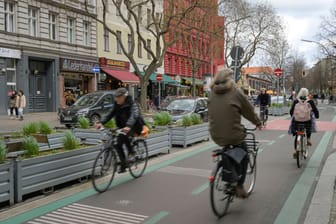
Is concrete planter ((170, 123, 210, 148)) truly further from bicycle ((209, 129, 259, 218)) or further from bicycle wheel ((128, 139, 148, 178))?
bicycle ((209, 129, 259, 218))

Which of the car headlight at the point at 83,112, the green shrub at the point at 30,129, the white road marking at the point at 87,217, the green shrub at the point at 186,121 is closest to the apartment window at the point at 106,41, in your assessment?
the car headlight at the point at 83,112

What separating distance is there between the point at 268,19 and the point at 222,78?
46.9m

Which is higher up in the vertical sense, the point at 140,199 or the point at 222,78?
the point at 222,78

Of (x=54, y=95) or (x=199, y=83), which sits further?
(x=199, y=83)

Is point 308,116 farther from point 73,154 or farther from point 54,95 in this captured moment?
point 54,95

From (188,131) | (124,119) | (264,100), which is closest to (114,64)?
(264,100)

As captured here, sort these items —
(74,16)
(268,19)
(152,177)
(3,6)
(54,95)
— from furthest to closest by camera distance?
(268,19) → (74,16) → (54,95) → (3,6) → (152,177)

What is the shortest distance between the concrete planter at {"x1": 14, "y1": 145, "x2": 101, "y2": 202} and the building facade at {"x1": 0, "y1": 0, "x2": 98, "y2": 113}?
2093 centimetres

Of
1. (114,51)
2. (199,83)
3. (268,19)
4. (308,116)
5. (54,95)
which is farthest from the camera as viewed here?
(199,83)

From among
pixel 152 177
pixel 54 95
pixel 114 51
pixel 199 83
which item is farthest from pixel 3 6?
pixel 199 83

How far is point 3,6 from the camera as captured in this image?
27.3 metres

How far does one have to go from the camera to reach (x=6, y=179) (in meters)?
6.32

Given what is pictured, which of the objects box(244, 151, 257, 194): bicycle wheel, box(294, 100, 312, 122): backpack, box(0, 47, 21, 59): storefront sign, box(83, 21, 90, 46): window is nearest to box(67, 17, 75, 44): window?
box(83, 21, 90, 46): window

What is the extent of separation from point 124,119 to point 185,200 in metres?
2.03
